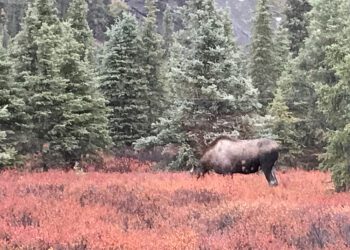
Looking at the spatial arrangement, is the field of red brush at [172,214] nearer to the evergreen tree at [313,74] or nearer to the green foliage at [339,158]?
the green foliage at [339,158]

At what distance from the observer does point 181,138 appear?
842 inches

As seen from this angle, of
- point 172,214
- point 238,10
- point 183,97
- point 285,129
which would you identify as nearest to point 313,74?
point 285,129

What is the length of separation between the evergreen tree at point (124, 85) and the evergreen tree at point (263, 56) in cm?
893

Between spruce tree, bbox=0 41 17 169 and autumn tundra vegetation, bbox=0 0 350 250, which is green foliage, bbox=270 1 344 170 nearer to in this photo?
autumn tundra vegetation, bbox=0 0 350 250

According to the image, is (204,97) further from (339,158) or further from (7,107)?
(339,158)

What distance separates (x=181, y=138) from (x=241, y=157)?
437cm

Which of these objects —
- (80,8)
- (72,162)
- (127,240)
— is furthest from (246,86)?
(80,8)

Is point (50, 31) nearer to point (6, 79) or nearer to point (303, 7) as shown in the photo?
point (6, 79)

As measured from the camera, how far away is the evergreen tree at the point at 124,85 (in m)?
28.4

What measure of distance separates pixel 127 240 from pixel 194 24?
615 inches

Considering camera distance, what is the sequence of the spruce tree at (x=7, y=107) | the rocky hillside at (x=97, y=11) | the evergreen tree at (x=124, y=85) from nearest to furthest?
the spruce tree at (x=7, y=107) < the evergreen tree at (x=124, y=85) < the rocky hillside at (x=97, y=11)

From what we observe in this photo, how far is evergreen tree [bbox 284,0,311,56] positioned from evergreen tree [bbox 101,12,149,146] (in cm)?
1350

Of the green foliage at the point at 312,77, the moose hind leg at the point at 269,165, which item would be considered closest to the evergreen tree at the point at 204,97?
the green foliage at the point at 312,77

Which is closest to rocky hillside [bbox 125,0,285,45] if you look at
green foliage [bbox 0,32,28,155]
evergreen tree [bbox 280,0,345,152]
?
evergreen tree [bbox 280,0,345,152]
